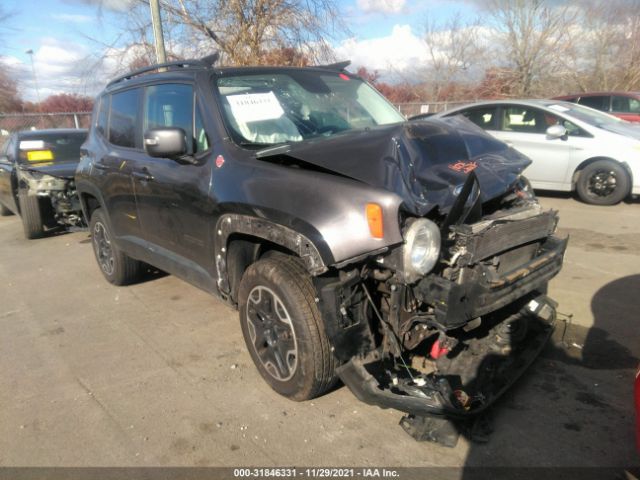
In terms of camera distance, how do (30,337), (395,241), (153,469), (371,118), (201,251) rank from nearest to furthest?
(395,241) → (153,469) → (201,251) → (371,118) → (30,337)

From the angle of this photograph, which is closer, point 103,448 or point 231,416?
point 103,448

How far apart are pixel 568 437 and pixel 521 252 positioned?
1.08 m

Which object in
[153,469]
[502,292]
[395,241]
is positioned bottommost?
[153,469]

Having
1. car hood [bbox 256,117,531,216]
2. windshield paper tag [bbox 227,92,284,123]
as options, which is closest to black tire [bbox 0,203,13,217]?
windshield paper tag [bbox 227,92,284,123]

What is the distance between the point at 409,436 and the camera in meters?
2.71

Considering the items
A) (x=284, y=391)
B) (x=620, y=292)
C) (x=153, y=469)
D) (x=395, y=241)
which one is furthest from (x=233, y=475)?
(x=620, y=292)

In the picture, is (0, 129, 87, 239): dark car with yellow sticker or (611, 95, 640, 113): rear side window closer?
(0, 129, 87, 239): dark car with yellow sticker

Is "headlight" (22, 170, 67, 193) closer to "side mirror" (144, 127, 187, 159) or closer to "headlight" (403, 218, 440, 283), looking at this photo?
"side mirror" (144, 127, 187, 159)

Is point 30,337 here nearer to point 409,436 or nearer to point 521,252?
point 409,436

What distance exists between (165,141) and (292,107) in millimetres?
957

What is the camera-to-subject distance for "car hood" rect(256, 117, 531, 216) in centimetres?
258

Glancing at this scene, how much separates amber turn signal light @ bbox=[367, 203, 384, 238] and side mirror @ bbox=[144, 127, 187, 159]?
1.48 meters

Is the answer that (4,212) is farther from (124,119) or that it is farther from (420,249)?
(420,249)

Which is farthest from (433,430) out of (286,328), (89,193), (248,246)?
(89,193)
